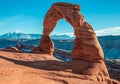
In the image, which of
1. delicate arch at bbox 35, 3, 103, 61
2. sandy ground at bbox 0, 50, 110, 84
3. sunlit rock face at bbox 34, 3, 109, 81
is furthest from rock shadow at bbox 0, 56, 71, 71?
delicate arch at bbox 35, 3, 103, 61

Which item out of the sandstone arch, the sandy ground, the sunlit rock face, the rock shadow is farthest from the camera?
the sandstone arch

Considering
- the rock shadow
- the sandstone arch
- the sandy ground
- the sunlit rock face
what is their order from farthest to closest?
the sandstone arch < the sunlit rock face < the rock shadow < the sandy ground

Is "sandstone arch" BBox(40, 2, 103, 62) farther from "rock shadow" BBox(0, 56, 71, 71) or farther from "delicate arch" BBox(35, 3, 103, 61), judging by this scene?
"rock shadow" BBox(0, 56, 71, 71)

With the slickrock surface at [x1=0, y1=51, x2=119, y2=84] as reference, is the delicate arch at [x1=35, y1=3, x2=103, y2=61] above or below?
above

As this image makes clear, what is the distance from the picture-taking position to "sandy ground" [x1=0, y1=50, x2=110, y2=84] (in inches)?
787

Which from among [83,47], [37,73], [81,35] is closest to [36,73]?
[37,73]

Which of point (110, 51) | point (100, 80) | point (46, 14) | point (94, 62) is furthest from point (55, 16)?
point (110, 51)

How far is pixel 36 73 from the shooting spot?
74.0 ft

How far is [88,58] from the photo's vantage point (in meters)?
28.5

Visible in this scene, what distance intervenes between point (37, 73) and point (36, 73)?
11 centimetres

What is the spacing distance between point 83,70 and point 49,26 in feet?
36.6

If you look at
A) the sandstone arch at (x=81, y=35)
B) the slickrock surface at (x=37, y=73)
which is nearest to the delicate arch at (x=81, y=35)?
the sandstone arch at (x=81, y=35)

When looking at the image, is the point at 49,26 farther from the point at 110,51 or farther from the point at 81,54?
the point at 110,51

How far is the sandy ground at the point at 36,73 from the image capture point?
1998cm
